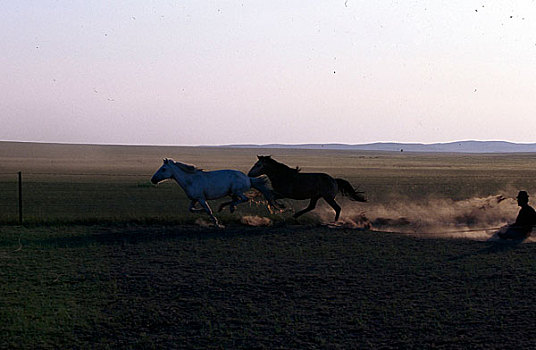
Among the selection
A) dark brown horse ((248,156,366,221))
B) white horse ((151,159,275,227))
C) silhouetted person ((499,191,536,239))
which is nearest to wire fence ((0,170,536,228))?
white horse ((151,159,275,227))

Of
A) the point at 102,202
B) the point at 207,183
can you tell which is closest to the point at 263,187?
the point at 207,183

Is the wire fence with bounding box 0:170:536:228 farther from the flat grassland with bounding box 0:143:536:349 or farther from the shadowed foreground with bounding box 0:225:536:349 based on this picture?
the shadowed foreground with bounding box 0:225:536:349

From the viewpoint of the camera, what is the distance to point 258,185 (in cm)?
1630

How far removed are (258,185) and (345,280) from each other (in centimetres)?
660

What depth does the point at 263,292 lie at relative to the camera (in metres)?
9.16

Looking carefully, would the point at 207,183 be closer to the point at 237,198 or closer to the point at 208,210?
the point at 208,210

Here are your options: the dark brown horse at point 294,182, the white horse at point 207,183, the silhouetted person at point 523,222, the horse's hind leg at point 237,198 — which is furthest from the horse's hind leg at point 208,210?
the silhouetted person at point 523,222

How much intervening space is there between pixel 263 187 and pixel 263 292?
7254 mm

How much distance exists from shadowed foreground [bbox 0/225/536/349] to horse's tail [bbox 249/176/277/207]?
1849 millimetres

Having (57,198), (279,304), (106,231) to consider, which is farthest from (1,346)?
(57,198)

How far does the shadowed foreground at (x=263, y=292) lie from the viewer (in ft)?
23.3

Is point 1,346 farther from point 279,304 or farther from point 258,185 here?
point 258,185

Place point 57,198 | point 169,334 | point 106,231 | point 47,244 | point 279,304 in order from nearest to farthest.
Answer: point 169,334, point 279,304, point 47,244, point 106,231, point 57,198

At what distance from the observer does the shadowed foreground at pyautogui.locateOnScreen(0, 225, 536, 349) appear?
280 inches
